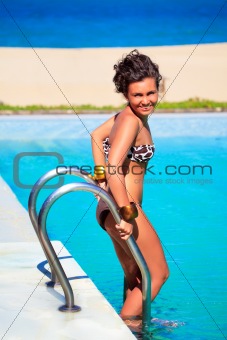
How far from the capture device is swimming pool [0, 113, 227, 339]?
14.6ft

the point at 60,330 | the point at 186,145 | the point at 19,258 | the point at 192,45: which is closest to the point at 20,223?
the point at 19,258

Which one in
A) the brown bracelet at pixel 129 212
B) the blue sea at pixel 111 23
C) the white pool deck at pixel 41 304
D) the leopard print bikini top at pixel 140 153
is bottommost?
the blue sea at pixel 111 23

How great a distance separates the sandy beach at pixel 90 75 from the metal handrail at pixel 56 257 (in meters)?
20.5

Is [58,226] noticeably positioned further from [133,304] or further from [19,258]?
[133,304]

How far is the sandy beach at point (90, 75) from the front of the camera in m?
26.0

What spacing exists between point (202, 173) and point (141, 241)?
646cm

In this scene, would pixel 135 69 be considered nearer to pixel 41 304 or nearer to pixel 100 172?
pixel 100 172

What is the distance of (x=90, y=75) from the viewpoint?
29.0 meters

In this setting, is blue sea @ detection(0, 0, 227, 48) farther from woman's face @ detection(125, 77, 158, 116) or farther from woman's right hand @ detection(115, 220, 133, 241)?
woman's right hand @ detection(115, 220, 133, 241)

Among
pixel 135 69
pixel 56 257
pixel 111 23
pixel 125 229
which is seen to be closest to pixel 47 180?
pixel 56 257

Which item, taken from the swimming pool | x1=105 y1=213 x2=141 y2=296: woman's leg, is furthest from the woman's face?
the swimming pool

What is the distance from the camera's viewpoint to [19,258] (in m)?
4.32

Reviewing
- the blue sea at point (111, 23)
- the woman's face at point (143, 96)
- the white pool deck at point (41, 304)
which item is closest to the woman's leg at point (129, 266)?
the white pool deck at point (41, 304)

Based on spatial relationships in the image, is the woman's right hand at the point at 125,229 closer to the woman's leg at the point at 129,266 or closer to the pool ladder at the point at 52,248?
the pool ladder at the point at 52,248
